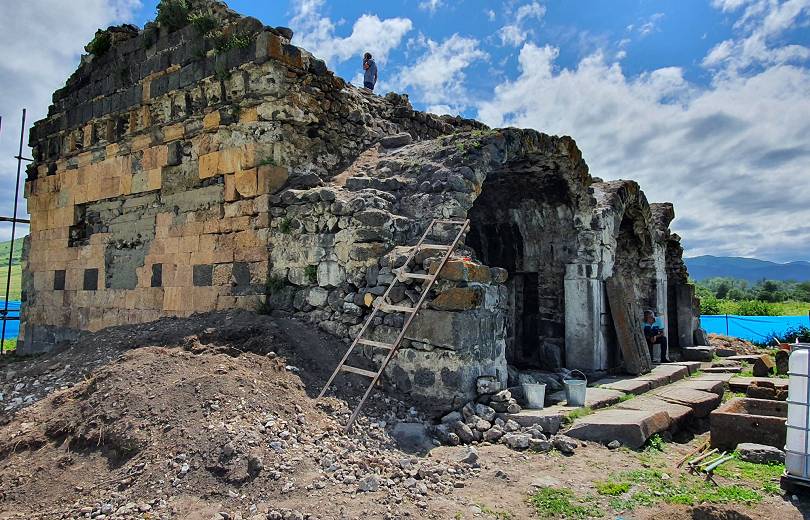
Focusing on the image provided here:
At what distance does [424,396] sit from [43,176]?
9471mm

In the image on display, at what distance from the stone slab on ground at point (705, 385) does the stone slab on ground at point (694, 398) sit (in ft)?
0.60

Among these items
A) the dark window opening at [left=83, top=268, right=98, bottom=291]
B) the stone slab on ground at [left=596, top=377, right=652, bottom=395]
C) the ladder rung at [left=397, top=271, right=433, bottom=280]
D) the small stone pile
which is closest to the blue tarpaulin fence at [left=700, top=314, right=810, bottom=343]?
the stone slab on ground at [left=596, top=377, right=652, bottom=395]

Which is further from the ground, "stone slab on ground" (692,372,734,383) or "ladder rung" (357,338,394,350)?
"ladder rung" (357,338,394,350)

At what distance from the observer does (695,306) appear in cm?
1378

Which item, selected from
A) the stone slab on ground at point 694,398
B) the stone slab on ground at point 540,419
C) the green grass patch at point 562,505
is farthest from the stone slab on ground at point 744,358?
the green grass patch at point 562,505

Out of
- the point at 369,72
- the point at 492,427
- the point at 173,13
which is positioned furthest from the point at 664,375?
the point at 173,13

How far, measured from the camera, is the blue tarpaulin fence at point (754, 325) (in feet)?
57.1

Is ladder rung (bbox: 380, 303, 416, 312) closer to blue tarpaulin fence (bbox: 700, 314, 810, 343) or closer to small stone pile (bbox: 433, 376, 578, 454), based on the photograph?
small stone pile (bbox: 433, 376, 578, 454)

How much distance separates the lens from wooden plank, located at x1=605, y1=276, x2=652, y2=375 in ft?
29.9

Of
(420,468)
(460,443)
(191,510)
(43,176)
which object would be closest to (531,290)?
(460,443)

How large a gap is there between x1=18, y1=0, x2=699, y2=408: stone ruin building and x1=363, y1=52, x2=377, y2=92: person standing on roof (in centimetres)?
195

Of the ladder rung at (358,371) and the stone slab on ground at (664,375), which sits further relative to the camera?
the stone slab on ground at (664,375)

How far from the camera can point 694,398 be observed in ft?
24.0

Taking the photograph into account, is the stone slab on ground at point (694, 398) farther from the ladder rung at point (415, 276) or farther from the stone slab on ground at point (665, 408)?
the ladder rung at point (415, 276)
